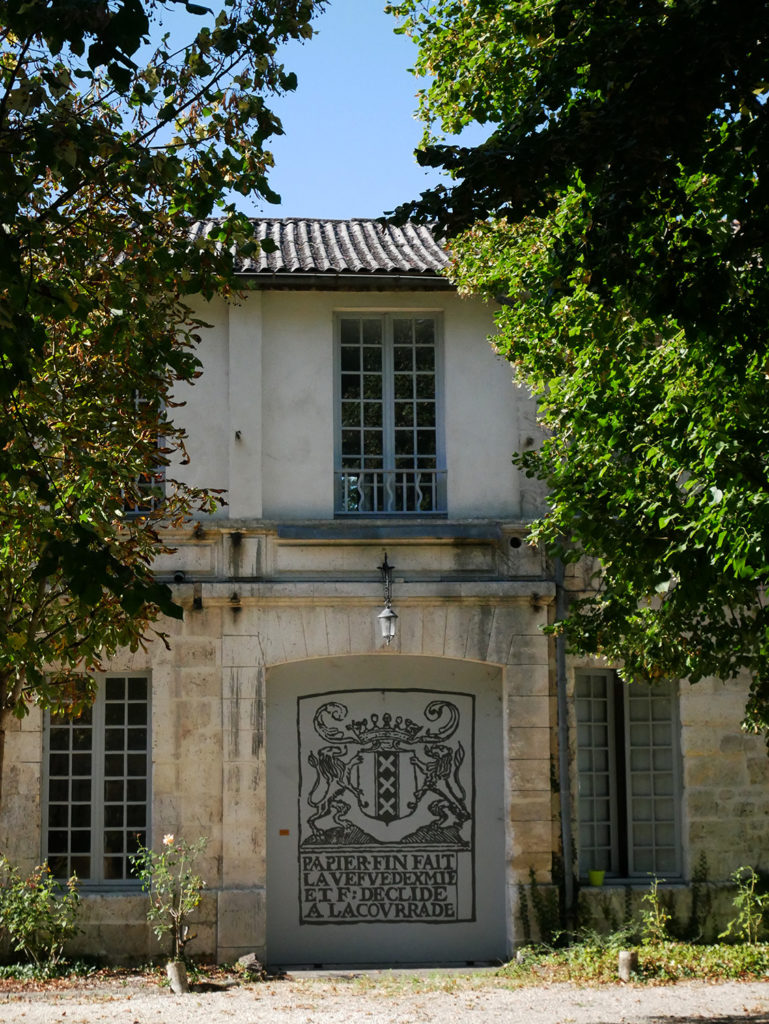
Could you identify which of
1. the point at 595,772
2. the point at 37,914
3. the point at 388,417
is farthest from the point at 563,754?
the point at 37,914

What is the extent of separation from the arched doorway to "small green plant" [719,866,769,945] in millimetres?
2232

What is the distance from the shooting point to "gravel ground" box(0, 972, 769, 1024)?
10.1 m

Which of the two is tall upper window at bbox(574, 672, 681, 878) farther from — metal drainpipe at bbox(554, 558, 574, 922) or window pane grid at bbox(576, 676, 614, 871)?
metal drainpipe at bbox(554, 558, 574, 922)

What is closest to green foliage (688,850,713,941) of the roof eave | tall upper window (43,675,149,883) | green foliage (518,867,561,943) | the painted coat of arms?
green foliage (518,867,561,943)

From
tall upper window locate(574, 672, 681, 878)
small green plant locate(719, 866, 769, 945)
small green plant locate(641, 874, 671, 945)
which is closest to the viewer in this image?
small green plant locate(641, 874, 671, 945)

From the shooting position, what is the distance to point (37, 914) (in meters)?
12.0

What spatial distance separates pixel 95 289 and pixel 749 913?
8.98 metres

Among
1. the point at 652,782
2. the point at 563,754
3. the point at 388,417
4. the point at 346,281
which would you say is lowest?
the point at 652,782

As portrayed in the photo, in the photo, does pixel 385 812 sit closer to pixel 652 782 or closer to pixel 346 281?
pixel 652 782

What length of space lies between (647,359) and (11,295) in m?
4.29

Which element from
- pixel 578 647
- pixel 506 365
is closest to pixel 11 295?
pixel 578 647

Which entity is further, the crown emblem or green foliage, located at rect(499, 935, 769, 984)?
the crown emblem

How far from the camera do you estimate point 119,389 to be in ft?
24.9

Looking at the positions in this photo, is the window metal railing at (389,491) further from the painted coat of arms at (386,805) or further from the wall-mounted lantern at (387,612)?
the painted coat of arms at (386,805)
